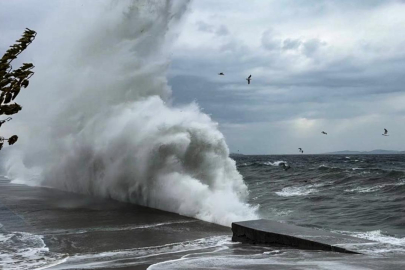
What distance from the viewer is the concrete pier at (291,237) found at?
25.4 ft

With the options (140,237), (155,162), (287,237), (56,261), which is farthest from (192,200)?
(56,261)

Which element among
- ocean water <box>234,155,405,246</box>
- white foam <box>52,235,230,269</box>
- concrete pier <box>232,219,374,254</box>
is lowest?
ocean water <box>234,155,405,246</box>

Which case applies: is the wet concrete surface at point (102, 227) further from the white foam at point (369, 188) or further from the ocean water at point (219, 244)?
the white foam at point (369, 188)

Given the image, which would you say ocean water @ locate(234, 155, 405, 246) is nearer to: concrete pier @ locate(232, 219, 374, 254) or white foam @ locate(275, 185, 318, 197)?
white foam @ locate(275, 185, 318, 197)

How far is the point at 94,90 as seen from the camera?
21.5m

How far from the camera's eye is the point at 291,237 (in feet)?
27.3

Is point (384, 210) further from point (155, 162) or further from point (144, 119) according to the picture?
point (144, 119)

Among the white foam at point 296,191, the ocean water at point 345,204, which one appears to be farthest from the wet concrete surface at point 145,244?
the white foam at point 296,191

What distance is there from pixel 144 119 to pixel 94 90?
185 inches

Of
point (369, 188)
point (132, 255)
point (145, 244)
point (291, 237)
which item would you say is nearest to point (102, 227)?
point (145, 244)

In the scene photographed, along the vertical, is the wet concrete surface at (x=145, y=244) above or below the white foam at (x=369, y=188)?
above

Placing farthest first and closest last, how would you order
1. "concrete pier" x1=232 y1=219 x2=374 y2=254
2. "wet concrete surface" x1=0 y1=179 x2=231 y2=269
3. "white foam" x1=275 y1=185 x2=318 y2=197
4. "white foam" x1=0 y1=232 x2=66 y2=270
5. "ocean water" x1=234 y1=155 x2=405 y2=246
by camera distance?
1. "white foam" x1=275 y1=185 x2=318 y2=197
2. "ocean water" x1=234 y1=155 x2=405 y2=246
3. "wet concrete surface" x1=0 y1=179 x2=231 y2=269
4. "concrete pier" x1=232 y1=219 x2=374 y2=254
5. "white foam" x1=0 y1=232 x2=66 y2=270

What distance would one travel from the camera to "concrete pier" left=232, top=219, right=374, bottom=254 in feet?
25.4

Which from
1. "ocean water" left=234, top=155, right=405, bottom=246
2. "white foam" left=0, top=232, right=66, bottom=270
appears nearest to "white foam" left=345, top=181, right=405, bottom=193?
"ocean water" left=234, top=155, right=405, bottom=246
